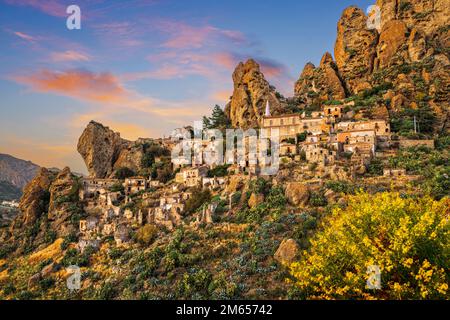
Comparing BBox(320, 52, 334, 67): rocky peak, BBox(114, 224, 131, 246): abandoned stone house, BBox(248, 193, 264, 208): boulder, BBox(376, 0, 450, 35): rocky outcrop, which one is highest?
BBox(376, 0, 450, 35): rocky outcrop

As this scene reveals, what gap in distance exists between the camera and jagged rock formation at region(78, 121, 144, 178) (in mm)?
72375

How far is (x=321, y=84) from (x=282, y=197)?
A: 54778 mm

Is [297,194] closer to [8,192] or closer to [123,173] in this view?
Result: [123,173]

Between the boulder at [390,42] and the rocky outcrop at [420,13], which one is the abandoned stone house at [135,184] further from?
the rocky outcrop at [420,13]

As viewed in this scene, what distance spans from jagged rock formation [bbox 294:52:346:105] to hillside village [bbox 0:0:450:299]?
404 mm

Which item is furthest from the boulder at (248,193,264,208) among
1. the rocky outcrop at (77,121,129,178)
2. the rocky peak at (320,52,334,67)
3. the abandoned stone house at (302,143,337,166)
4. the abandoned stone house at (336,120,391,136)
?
the rocky peak at (320,52,334,67)

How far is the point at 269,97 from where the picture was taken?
3135 inches

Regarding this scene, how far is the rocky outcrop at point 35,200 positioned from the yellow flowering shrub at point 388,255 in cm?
5453

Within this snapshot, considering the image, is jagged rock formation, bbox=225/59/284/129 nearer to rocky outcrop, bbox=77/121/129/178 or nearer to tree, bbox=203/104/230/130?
tree, bbox=203/104/230/130

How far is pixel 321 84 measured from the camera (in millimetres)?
88625

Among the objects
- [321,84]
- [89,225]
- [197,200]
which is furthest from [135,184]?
[321,84]

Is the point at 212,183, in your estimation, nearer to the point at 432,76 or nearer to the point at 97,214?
the point at 97,214

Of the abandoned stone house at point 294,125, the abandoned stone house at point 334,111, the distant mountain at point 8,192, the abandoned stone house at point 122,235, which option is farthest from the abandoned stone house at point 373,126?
the distant mountain at point 8,192
